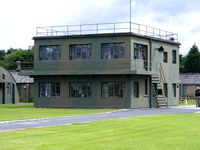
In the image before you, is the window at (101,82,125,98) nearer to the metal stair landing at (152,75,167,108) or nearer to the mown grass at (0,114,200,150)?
the metal stair landing at (152,75,167,108)

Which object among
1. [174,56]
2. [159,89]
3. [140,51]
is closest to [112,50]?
[140,51]

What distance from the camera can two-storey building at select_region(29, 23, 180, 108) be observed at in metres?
43.9

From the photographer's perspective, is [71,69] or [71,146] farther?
[71,69]

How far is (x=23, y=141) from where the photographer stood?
52.0 ft

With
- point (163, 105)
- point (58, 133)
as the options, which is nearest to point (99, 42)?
point (163, 105)

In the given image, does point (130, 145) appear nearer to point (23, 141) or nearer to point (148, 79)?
point (23, 141)

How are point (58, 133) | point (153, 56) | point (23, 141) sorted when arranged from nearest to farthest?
point (23, 141) → point (58, 133) → point (153, 56)

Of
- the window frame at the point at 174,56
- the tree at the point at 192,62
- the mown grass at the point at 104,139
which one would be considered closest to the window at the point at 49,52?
the window frame at the point at 174,56

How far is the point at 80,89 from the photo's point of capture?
4606 centimetres

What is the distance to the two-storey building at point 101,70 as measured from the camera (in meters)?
43.9

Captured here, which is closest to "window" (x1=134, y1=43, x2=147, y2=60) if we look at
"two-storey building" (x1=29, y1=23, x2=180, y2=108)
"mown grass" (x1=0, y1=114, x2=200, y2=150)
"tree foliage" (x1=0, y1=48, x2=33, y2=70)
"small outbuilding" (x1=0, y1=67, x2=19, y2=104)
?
"two-storey building" (x1=29, y1=23, x2=180, y2=108)

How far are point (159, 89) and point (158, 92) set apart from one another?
0.32 metres

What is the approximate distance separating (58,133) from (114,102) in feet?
84.9

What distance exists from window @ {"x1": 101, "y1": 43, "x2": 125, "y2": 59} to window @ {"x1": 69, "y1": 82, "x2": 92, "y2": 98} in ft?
10.1
